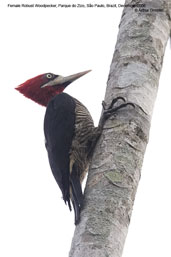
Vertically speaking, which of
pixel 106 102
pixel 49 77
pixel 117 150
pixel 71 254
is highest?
pixel 49 77

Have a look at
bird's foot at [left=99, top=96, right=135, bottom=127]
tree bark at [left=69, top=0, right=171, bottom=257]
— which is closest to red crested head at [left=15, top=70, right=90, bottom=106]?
tree bark at [left=69, top=0, right=171, bottom=257]

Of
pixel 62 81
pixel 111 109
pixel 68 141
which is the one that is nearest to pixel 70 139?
pixel 68 141

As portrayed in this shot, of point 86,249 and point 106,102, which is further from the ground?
point 106,102

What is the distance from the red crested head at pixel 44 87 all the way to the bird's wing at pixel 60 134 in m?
0.72

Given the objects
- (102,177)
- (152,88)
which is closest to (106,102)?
(152,88)

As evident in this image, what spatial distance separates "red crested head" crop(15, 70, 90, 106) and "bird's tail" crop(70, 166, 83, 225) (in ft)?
5.63

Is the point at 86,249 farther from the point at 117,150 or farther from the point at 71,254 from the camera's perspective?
the point at 117,150

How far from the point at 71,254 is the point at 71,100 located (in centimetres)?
236

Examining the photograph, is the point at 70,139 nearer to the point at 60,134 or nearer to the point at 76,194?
the point at 60,134

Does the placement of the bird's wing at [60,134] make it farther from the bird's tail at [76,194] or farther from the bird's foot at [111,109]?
the bird's foot at [111,109]

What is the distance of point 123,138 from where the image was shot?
9.77ft

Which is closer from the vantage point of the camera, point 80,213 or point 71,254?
point 71,254

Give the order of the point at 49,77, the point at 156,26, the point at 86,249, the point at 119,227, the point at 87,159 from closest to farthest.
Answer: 1. the point at 86,249
2. the point at 119,227
3. the point at 156,26
4. the point at 87,159
5. the point at 49,77

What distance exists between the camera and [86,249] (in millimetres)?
2271
